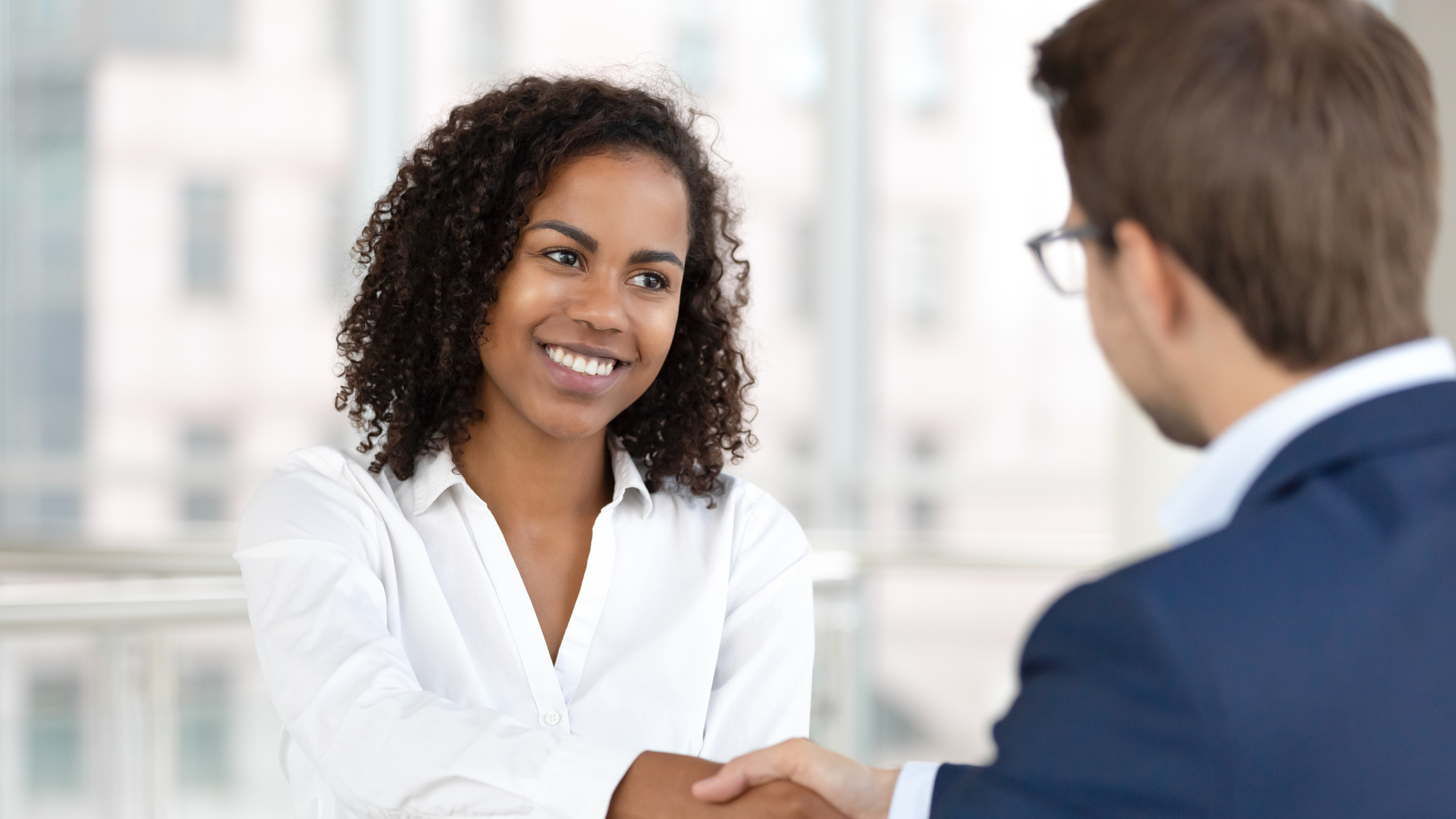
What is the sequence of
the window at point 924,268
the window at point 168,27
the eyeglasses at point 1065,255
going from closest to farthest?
the eyeglasses at point 1065,255, the window at point 168,27, the window at point 924,268

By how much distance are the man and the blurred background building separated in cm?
438

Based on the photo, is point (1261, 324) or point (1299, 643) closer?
point (1299, 643)

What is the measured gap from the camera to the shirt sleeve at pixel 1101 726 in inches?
32.3

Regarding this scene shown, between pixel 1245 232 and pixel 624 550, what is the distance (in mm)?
968

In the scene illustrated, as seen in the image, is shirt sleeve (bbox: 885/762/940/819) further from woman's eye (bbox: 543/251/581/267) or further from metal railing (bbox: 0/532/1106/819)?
metal railing (bbox: 0/532/1106/819)

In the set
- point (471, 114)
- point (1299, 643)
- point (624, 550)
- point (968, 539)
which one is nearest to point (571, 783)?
point (624, 550)

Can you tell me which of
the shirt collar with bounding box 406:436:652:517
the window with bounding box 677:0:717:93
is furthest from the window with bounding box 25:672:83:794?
the window with bounding box 677:0:717:93

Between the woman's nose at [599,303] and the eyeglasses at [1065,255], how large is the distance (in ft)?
1.96

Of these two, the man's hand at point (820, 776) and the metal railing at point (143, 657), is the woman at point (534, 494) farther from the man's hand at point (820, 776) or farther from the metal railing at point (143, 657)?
the metal railing at point (143, 657)

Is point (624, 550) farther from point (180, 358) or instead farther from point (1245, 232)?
point (180, 358)

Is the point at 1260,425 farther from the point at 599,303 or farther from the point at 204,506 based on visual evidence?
the point at 204,506

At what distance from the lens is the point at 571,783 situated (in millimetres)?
1302

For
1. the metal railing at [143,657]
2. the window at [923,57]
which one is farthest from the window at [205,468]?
the window at [923,57]

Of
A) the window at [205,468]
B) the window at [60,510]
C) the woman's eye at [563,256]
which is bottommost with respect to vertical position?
the window at [60,510]
